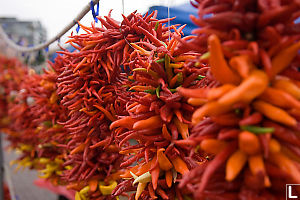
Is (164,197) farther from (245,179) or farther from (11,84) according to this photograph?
(11,84)

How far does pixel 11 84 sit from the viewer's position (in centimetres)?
238

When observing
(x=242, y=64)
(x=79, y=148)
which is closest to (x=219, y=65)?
(x=242, y=64)

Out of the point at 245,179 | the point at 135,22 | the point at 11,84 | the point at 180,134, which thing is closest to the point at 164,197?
the point at 180,134

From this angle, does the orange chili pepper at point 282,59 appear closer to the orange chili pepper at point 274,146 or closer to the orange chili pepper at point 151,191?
the orange chili pepper at point 274,146

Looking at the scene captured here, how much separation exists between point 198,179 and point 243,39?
0.25m

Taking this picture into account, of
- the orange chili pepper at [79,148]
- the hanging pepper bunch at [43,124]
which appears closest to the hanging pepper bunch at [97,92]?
the orange chili pepper at [79,148]

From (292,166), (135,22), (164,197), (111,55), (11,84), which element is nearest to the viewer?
(292,166)

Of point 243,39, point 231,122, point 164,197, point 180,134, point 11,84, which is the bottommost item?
point 11,84

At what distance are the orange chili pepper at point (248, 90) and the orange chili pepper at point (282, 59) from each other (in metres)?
0.03

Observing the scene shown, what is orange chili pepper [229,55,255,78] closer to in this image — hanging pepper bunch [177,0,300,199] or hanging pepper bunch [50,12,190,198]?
hanging pepper bunch [177,0,300,199]

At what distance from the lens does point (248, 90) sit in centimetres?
35

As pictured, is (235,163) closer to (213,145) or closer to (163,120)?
(213,145)

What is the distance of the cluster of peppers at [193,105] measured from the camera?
364 millimetres

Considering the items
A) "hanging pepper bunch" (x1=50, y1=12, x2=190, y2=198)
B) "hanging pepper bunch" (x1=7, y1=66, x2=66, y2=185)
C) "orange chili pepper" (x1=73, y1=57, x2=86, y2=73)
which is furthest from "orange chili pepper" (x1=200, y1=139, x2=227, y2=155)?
"hanging pepper bunch" (x1=7, y1=66, x2=66, y2=185)
